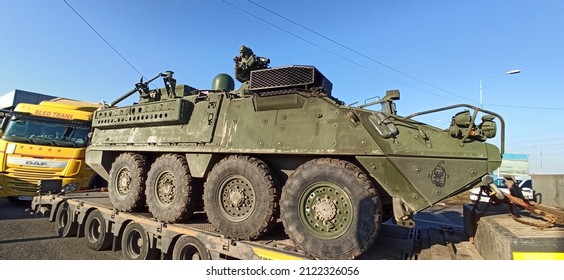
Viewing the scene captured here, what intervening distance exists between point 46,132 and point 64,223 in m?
5.23

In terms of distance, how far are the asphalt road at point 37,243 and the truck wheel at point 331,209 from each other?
15.2ft

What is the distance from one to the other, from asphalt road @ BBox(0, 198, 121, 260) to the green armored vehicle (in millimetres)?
1358

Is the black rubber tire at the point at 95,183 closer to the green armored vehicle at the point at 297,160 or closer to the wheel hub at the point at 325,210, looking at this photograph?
the green armored vehicle at the point at 297,160

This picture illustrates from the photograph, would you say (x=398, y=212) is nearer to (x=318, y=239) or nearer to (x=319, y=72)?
(x=318, y=239)

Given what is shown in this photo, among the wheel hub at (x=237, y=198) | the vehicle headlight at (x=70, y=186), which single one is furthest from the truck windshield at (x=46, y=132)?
the wheel hub at (x=237, y=198)

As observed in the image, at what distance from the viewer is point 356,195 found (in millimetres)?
4312

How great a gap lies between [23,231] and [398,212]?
9.79m

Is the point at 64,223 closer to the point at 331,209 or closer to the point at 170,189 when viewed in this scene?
the point at 170,189

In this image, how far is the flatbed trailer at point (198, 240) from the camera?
4605 millimetres

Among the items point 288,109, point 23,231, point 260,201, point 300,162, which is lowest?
point 23,231

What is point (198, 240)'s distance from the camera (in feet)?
17.6

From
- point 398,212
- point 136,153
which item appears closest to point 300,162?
point 398,212

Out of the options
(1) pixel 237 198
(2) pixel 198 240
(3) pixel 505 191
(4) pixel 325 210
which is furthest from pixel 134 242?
(3) pixel 505 191

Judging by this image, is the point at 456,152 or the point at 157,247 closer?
the point at 456,152
